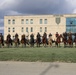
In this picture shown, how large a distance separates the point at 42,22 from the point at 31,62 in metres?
89.0

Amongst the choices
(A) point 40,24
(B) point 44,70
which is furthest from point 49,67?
(A) point 40,24

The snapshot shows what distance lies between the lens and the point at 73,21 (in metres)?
101

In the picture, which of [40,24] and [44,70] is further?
[40,24]

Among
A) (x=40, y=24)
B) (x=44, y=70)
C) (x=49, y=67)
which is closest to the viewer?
(x=44, y=70)

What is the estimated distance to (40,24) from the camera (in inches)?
4063

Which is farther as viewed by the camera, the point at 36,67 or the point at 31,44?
the point at 31,44

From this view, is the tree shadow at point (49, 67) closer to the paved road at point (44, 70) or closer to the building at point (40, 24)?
the paved road at point (44, 70)

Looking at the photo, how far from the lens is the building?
101 meters

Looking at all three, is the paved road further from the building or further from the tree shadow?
the building

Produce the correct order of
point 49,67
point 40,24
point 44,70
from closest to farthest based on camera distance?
point 44,70 < point 49,67 < point 40,24

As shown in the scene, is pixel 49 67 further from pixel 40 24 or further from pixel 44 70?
pixel 40 24

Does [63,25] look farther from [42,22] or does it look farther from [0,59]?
[0,59]

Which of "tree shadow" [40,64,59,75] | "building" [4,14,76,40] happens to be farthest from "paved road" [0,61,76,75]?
"building" [4,14,76,40]

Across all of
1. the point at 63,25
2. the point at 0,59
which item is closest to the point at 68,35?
the point at 0,59
